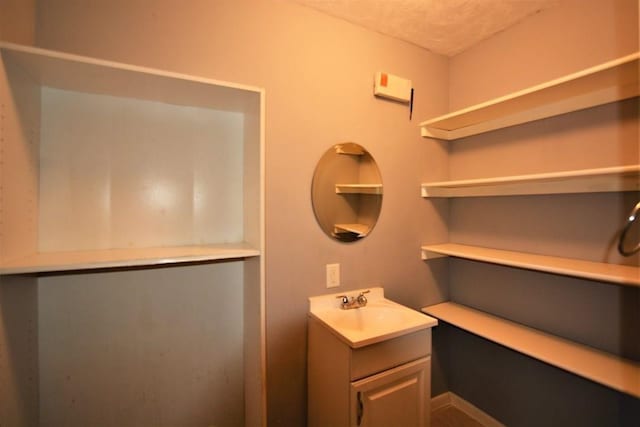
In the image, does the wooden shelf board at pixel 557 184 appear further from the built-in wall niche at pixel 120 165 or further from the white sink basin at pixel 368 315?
the built-in wall niche at pixel 120 165

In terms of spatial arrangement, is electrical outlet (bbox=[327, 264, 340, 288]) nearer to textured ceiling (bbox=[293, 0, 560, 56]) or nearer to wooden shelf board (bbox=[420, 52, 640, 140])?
wooden shelf board (bbox=[420, 52, 640, 140])

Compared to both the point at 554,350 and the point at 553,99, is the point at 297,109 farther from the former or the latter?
the point at 554,350

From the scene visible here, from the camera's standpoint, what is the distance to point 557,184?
4.82 feet

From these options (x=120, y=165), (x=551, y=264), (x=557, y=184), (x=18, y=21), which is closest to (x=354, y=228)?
(x=551, y=264)

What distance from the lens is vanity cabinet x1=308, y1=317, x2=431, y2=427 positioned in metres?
1.21

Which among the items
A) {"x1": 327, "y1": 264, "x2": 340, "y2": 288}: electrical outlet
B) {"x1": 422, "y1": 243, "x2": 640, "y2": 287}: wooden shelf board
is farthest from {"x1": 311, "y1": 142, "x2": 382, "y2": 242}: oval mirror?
{"x1": 422, "y1": 243, "x2": 640, "y2": 287}: wooden shelf board

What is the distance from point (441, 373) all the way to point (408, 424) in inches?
34.6

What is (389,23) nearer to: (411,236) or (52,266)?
(411,236)

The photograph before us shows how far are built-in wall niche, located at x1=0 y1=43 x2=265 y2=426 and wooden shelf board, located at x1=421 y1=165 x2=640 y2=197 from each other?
51.3 inches

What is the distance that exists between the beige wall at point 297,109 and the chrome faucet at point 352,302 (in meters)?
0.08

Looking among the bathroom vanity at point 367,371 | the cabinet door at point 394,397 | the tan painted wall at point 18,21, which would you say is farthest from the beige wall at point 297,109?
the cabinet door at point 394,397

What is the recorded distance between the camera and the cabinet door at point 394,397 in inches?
47.6

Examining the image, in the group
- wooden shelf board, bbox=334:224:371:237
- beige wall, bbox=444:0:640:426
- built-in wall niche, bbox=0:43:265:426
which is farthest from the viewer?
Answer: wooden shelf board, bbox=334:224:371:237

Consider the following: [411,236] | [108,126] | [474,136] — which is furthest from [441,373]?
[108,126]
